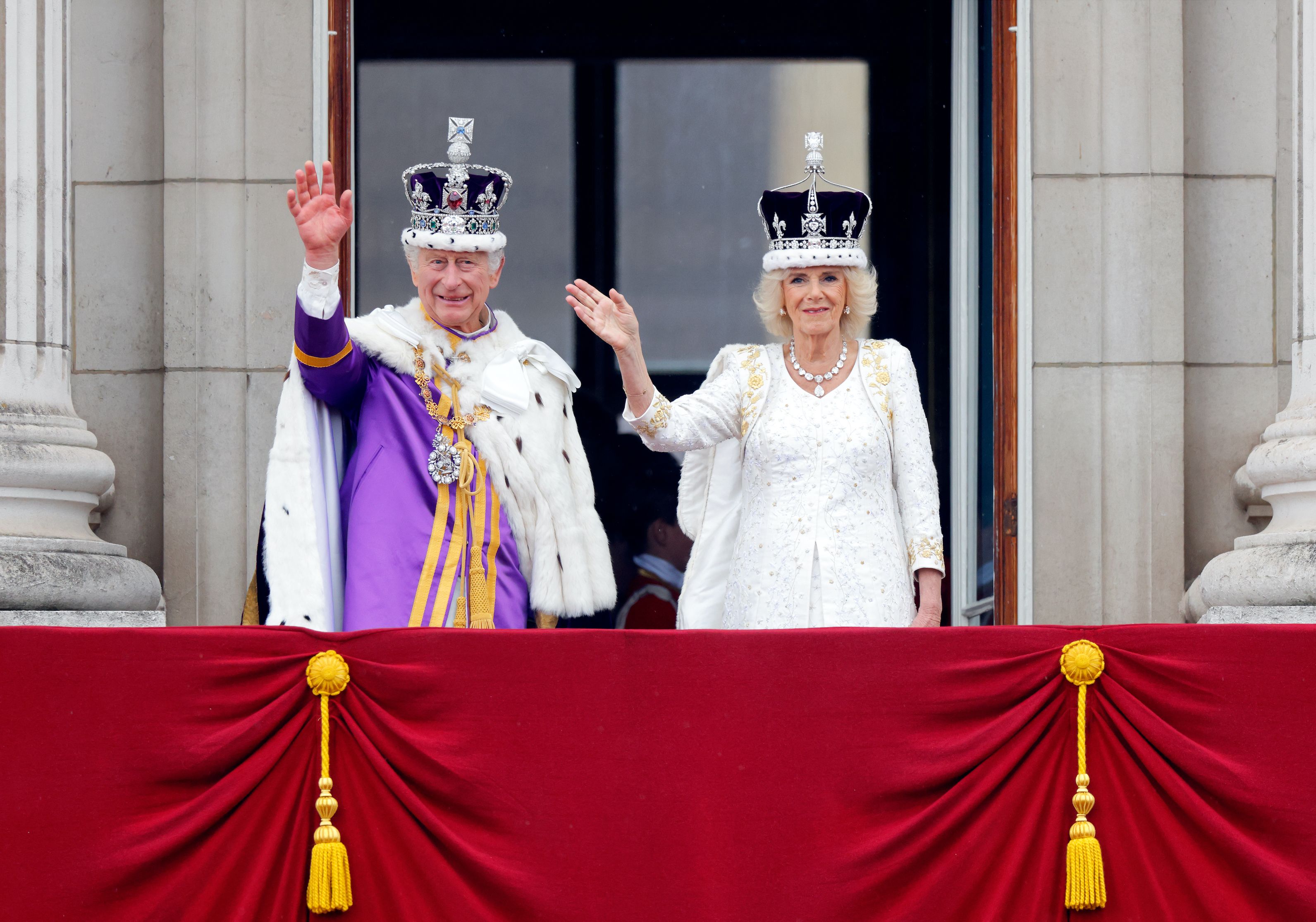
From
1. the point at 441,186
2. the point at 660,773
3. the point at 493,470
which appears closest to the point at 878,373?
the point at 493,470

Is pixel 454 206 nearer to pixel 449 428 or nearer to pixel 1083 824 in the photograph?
pixel 449 428

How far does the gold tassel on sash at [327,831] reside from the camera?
11.4ft

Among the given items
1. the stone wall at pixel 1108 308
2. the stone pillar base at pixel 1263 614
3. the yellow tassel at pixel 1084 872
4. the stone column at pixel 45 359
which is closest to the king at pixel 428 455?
the stone column at pixel 45 359

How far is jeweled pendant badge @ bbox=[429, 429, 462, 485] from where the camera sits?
14.7 feet

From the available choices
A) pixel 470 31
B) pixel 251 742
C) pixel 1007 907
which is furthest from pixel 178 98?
pixel 1007 907

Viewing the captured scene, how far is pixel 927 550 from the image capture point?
4355 mm

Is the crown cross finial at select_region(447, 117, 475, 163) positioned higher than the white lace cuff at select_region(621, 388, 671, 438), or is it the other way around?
the crown cross finial at select_region(447, 117, 475, 163)

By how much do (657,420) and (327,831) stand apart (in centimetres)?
143

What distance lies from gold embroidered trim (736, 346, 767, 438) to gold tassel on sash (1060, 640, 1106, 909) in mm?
1229

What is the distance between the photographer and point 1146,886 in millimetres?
3502

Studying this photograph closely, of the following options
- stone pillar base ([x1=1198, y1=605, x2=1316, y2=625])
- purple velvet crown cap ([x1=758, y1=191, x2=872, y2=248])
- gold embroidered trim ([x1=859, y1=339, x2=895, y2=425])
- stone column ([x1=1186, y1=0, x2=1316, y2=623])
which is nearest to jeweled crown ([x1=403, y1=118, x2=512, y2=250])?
purple velvet crown cap ([x1=758, y1=191, x2=872, y2=248])

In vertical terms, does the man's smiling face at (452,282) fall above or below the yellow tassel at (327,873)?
above

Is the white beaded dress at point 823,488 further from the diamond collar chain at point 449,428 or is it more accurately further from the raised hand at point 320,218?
the raised hand at point 320,218

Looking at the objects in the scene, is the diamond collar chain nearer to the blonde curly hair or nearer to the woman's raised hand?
the woman's raised hand
